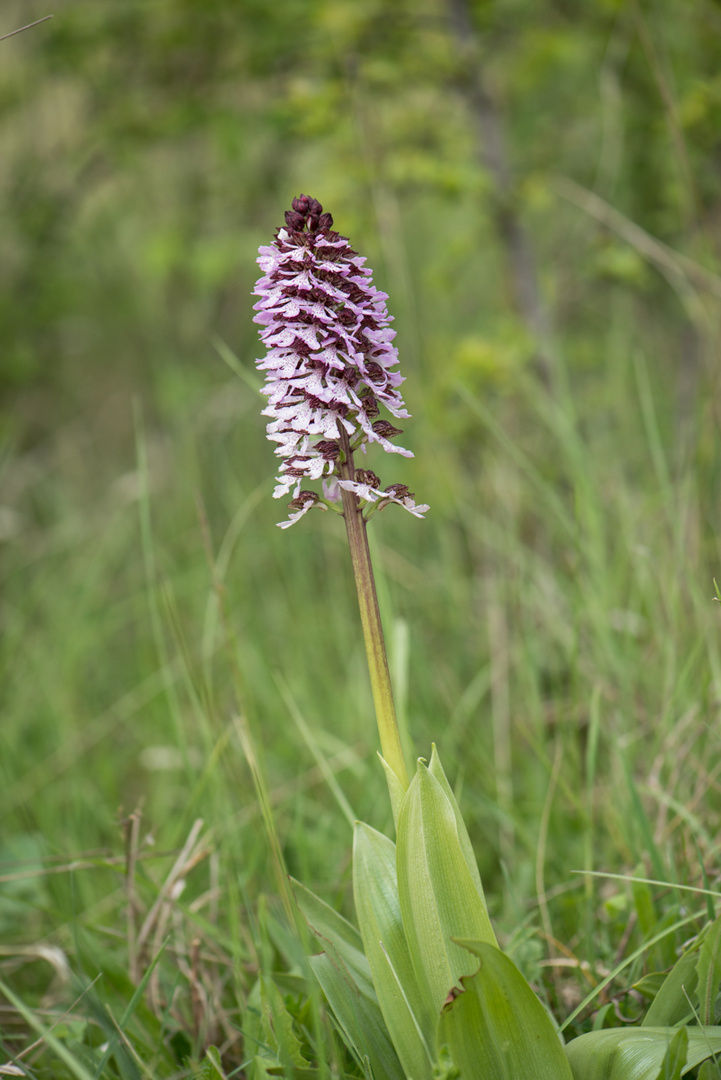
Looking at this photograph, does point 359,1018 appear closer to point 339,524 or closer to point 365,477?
point 365,477

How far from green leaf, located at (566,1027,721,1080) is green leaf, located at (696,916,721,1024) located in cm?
3

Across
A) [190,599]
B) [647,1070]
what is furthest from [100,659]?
[647,1070]

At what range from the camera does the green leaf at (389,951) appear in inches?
50.2

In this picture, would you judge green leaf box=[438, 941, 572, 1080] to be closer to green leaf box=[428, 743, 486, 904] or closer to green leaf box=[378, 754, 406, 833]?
green leaf box=[428, 743, 486, 904]

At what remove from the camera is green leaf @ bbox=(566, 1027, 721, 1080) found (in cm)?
120

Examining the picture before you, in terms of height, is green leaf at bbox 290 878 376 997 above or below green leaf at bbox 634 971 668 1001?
above

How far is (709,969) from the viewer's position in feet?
4.11

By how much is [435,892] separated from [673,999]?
51cm

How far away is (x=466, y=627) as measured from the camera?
12.8 feet

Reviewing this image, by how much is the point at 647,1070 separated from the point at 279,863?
2.17ft

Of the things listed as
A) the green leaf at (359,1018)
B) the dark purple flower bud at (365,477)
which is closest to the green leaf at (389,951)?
the green leaf at (359,1018)

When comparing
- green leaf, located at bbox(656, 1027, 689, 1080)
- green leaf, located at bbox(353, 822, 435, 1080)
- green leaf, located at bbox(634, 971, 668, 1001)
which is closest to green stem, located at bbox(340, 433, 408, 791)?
green leaf, located at bbox(353, 822, 435, 1080)

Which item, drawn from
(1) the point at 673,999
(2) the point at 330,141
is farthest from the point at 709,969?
(2) the point at 330,141

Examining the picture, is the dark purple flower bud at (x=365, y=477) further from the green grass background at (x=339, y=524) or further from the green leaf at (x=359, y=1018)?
the green leaf at (x=359, y=1018)
